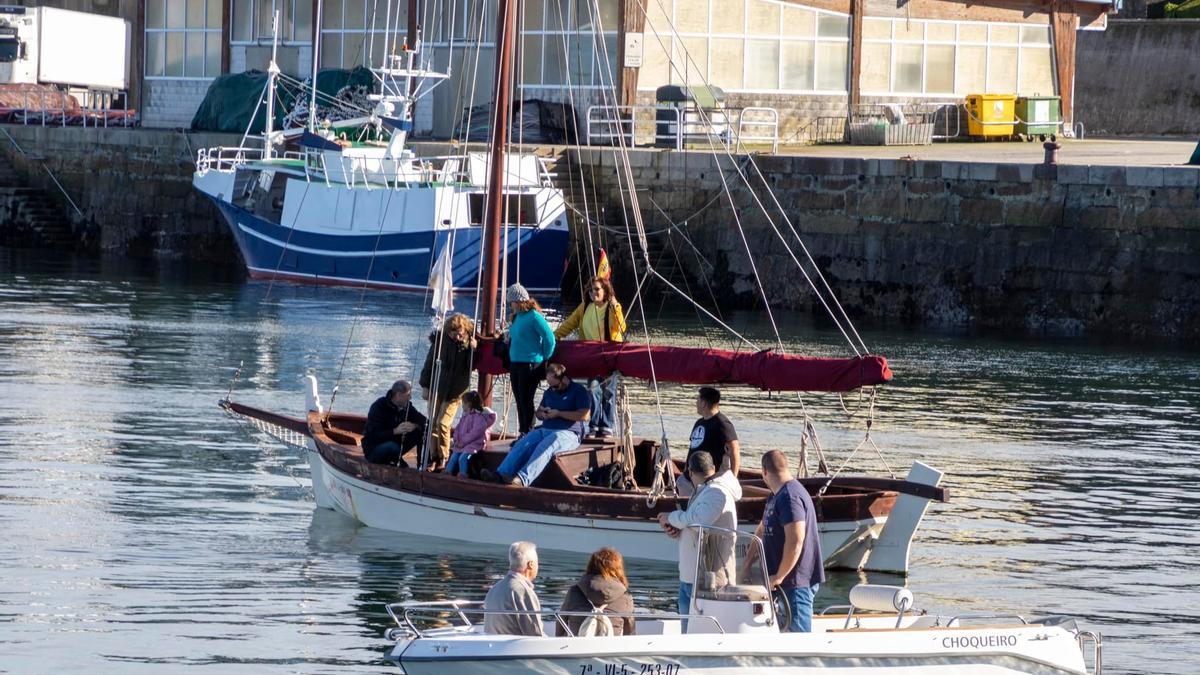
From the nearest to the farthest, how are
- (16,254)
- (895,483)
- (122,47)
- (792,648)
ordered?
(792,648) → (895,483) → (16,254) → (122,47)

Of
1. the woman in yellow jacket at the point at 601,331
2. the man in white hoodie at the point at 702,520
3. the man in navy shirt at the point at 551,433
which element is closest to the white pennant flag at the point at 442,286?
the woman in yellow jacket at the point at 601,331

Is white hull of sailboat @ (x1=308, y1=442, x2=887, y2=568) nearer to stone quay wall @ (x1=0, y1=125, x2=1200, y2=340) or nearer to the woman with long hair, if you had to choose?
the woman with long hair

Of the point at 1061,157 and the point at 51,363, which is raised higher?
the point at 1061,157

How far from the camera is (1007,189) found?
108ft

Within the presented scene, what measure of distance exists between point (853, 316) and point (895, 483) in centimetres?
2007

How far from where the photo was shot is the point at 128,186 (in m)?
47.6

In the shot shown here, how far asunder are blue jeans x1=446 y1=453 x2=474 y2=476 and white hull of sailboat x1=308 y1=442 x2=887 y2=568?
13.2 inches

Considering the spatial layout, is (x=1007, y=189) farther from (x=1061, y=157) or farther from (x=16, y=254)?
(x=16, y=254)

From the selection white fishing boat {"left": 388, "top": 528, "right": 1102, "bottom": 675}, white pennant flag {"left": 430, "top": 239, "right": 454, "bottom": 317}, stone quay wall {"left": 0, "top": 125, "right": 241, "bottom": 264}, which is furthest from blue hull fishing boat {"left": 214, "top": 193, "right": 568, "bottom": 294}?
white fishing boat {"left": 388, "top": 528, "right": 1102, "bottom": 675}

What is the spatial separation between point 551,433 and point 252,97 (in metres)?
32.6

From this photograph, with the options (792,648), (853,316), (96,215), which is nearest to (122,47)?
(96,215)

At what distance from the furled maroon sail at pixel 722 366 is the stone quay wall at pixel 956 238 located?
45.3 ft

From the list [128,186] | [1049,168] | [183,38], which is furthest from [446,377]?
[183,38]

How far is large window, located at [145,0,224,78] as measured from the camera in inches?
1970
